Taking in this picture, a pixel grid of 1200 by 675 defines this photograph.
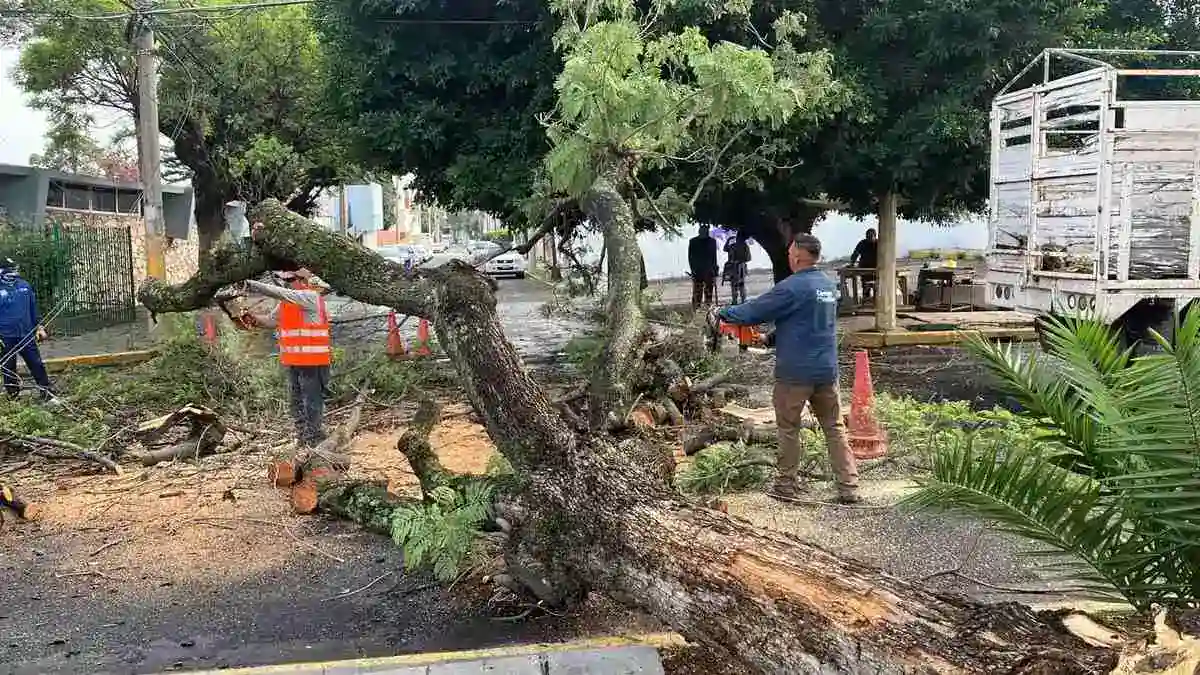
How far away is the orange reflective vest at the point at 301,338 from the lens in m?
6.91

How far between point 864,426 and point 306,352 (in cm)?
397

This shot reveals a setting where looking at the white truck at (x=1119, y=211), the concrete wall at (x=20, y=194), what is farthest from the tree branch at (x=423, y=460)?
the concrete wall at (x=20, y=194)

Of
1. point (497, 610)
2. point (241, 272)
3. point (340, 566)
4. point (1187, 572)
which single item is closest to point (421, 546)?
point (497, 610)

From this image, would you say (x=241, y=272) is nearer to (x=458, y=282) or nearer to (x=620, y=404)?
(x=458, y=282)

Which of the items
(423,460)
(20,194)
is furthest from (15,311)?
(20,194)

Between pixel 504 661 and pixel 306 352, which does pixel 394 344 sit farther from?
pixel 504 661

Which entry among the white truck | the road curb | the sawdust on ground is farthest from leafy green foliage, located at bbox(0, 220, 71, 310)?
the white truck

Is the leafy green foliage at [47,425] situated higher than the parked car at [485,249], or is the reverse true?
the parked car at [485,249]

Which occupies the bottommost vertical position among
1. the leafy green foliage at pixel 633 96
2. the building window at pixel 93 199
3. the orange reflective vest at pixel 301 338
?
the orange reflective vest at pixel 301 338

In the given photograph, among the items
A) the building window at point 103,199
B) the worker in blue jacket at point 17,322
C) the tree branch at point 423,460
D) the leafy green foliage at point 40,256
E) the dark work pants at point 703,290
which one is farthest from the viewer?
the building window at point 103,199

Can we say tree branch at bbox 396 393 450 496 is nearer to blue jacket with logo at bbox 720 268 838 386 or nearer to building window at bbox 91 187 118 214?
blue jacket with logo at bbox 720 268 838 386

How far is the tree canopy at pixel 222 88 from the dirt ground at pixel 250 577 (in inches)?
539

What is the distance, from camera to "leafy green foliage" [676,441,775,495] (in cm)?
589

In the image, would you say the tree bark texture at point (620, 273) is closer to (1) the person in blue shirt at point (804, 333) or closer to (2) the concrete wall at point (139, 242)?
(1) the person in blue shirt at point (804, 333)
